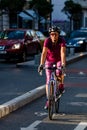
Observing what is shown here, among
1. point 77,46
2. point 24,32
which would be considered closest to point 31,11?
point 77,46

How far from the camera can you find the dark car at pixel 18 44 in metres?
24.3

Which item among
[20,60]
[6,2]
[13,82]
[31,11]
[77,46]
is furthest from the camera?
[31,11]

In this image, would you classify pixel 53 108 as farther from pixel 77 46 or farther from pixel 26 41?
pixel 77 46

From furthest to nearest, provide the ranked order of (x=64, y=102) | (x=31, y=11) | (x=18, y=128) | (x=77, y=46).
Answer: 1. (x=31, y=11)
2. (x=77, y=46)
3. (x=64, y=102)
4. (x=18, y=128)

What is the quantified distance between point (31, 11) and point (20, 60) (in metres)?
25.3

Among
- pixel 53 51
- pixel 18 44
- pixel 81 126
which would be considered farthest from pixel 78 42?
pixel 81 126

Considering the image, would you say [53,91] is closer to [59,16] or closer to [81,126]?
[81,126]

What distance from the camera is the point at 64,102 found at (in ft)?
38.5

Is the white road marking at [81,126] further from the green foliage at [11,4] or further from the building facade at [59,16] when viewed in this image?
the building facade at [59,16]

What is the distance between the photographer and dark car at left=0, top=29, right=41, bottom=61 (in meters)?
24.3

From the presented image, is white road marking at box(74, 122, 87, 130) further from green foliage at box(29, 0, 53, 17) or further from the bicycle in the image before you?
green foliage at box(29, 0, 53, 17)

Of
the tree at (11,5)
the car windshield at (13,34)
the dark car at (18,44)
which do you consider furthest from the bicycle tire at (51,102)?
the tree at (11,5)

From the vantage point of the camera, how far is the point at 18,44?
2448 cm

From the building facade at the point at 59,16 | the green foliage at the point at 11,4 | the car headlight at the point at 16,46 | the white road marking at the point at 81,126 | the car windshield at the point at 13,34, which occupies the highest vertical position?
the green foliage at the point at 11,4
